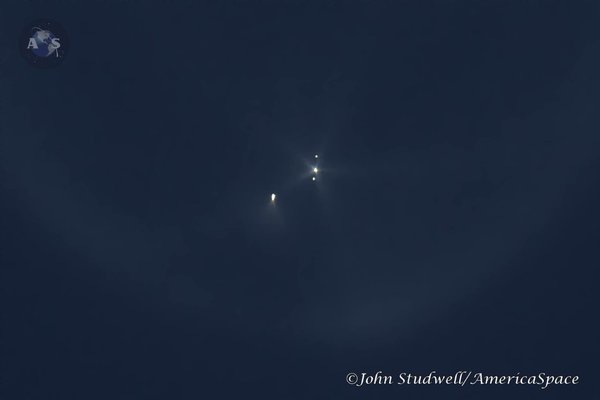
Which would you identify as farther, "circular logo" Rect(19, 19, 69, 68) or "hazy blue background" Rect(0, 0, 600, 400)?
"circular logo" Rect(19, 19, 69, 68)

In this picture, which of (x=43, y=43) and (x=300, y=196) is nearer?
(x=43, y=43)

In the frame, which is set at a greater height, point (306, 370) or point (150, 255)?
point (150, 255)

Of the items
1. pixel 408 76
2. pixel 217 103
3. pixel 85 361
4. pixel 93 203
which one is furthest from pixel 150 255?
pixel 408 76

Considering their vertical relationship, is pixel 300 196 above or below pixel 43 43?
below

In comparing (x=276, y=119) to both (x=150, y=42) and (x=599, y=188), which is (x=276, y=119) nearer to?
(x=150, y=42)
